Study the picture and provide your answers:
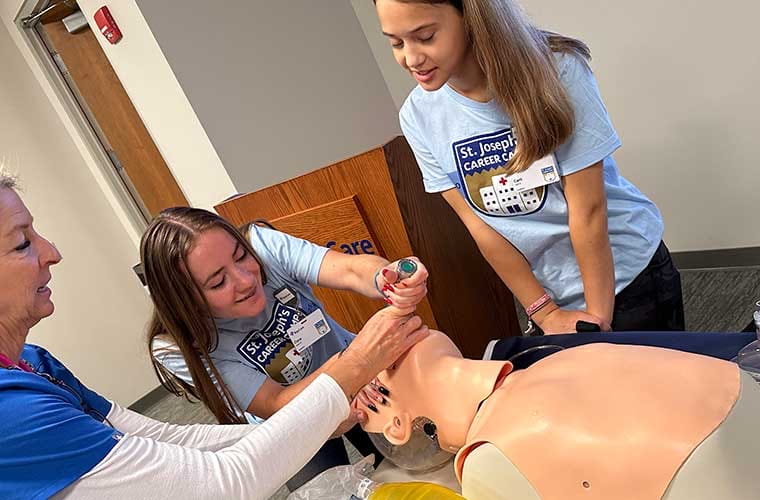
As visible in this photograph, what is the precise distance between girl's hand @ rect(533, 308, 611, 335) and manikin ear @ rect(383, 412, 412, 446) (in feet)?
1.51

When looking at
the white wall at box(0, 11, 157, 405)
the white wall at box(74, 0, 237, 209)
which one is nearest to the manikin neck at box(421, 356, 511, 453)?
the white wall at box(74, 0, 237, 209)

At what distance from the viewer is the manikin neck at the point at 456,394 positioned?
77 centimetres

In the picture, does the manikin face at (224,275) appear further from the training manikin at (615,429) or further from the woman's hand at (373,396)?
the training manikin at (615,429)

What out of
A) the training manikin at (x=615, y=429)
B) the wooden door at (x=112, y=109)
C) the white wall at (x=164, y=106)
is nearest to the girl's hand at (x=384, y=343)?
the training manikin at (x=615, y=429)

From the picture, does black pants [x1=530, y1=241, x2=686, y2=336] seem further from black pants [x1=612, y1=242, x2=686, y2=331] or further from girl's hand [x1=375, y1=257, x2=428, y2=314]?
girl's hand [x1=375, y1=257, x2=428, y2=314]

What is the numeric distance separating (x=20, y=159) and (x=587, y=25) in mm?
3242

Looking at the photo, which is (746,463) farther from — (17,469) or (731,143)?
(731,143)

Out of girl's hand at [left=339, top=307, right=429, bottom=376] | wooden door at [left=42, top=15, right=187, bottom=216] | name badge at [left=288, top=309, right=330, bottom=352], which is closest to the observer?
girl's hand at [left=339, top=307, right=429, bottom=376]

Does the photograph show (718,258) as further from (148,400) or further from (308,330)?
(148,400)

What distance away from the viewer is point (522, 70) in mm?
965

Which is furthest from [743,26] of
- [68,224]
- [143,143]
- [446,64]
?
[68,224]

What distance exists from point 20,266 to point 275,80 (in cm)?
183

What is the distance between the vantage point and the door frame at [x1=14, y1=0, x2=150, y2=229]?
3258 millimetres

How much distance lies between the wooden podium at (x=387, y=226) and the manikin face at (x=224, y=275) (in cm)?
44
